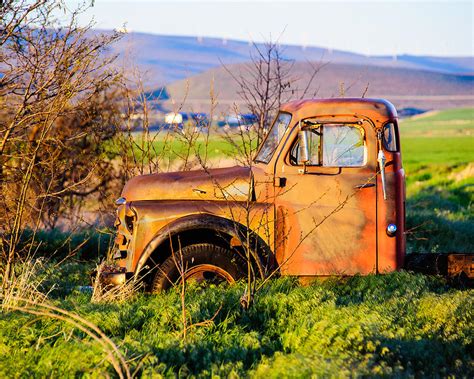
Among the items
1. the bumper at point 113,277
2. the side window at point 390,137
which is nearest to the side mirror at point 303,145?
the side window at point 390,137

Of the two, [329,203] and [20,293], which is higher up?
[329,203]

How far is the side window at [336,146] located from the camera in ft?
30.5

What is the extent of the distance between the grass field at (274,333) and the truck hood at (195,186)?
948 mm

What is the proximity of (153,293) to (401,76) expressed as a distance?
184387 mm

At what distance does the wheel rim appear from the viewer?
913 cm

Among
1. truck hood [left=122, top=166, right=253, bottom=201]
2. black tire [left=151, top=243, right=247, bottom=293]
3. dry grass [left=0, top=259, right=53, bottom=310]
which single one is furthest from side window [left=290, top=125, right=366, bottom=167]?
dry grass [left=0, top=259, right=53, bottom=310]

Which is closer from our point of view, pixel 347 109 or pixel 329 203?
pixel 329 203

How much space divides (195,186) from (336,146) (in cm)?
141

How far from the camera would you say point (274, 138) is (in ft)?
32.0

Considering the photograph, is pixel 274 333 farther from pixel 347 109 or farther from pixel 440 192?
pixel 440 192

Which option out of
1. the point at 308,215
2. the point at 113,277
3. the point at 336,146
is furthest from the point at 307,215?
the point at 113,277

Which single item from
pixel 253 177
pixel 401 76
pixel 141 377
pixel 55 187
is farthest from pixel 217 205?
pixel 401 76

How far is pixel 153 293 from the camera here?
920cm

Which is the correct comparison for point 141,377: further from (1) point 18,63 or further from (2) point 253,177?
(1) point 18,63
